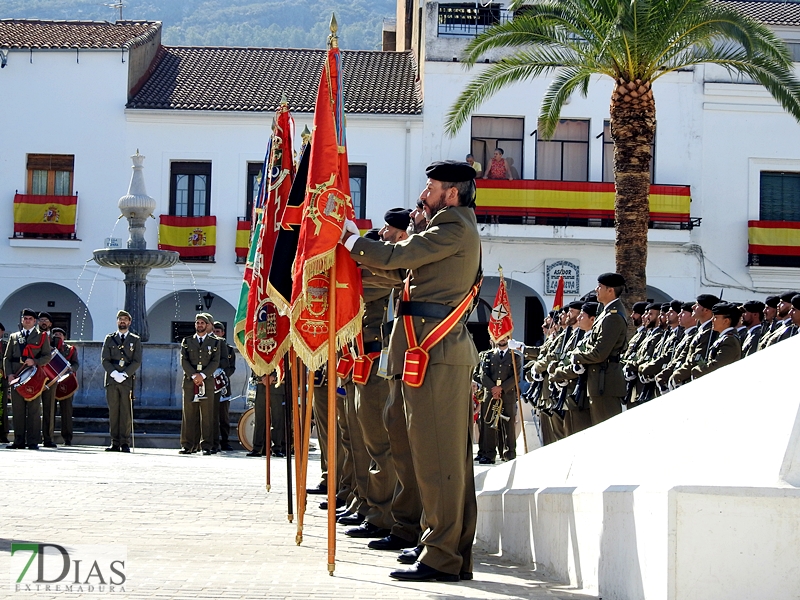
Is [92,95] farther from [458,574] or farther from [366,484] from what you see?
[458,574]

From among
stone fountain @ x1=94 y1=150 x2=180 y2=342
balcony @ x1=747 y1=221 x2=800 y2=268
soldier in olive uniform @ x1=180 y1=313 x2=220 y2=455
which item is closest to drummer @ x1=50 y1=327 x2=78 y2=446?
soldier in olive uniform @ x1=180 y1=313 x2=220 y2=455

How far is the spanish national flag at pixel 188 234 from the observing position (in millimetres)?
29906

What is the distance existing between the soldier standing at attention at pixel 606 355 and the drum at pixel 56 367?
9947 mm

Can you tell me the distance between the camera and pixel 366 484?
8.58m

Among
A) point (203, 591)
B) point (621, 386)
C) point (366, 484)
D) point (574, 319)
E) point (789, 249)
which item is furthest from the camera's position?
point (789, 249)

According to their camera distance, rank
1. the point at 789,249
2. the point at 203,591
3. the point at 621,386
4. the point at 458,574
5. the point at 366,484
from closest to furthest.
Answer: the point at 203,591 < the point at 458,574 < the point at 366,484 < the point at 621,386 < the point at 789,249

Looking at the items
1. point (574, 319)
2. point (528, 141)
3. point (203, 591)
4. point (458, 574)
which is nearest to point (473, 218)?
point (458, 574)

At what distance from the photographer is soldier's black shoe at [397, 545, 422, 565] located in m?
6.49

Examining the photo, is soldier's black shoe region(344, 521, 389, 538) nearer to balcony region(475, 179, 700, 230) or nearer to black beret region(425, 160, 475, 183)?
black beret region(425, 160, 475, 183)

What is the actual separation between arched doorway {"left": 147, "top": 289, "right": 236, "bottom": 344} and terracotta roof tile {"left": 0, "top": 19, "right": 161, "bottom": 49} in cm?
665

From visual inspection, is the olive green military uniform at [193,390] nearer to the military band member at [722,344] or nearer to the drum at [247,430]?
the drum at [247,430]

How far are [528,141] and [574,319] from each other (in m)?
16.1

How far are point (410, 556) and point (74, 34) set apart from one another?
2809 cm

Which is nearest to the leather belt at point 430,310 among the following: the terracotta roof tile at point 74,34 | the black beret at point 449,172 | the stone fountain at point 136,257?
the black beret at point 449,172
